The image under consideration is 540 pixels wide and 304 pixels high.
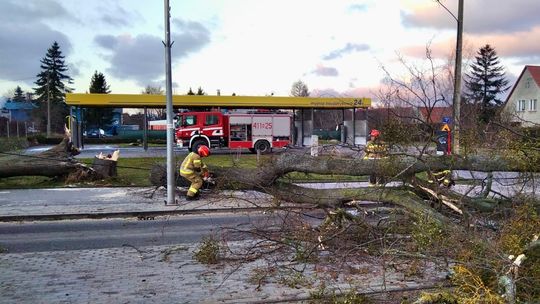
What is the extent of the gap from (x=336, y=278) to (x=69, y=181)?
1105 centimetres

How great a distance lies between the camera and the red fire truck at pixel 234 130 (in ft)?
94.6

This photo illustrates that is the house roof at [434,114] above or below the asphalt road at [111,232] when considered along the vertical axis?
above

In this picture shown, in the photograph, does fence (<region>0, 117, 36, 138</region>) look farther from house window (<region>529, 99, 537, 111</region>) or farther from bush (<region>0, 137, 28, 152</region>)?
house window (<region>529, 99, 537, 111</region>)

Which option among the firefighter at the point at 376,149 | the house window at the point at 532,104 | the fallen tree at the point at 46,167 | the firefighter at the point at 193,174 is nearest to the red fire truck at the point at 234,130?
the fallen tree at the point at 46,167

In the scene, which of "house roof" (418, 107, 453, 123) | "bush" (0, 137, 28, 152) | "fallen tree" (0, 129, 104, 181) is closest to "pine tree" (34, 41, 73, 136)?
"bush" (0, 137, 28, 152)

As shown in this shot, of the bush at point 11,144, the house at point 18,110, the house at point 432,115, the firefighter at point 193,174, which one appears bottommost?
the bush at point 11,144

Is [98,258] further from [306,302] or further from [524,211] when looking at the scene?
[524,211]

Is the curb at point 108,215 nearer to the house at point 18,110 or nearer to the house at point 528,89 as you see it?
the house at point 528,89

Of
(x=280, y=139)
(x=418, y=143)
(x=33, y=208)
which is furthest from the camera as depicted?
(x=280, y=139)

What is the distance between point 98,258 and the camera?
644 centimetres

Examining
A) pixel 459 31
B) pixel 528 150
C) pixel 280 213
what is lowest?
pixel 280 213

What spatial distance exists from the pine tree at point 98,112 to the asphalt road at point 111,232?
5737 centimetres

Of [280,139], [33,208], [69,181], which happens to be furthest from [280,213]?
[280,139]

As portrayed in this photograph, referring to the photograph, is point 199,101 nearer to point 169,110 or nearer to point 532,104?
point 169,110
